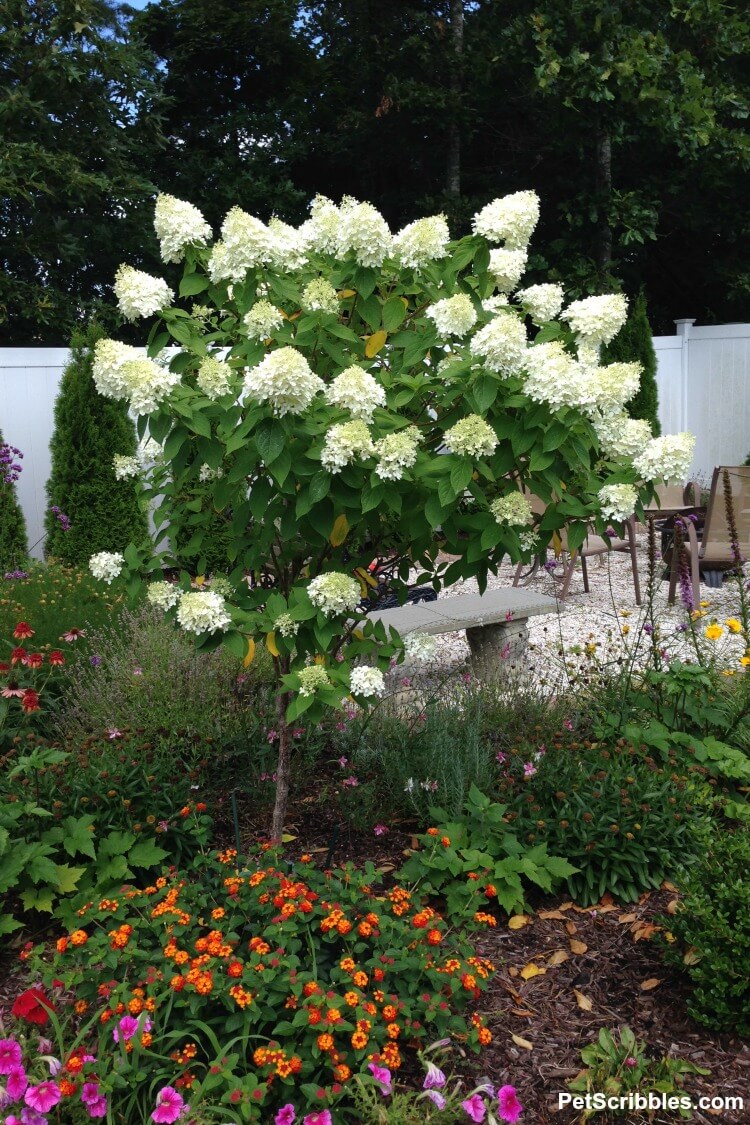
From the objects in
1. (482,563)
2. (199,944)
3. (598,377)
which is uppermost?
(598,377)

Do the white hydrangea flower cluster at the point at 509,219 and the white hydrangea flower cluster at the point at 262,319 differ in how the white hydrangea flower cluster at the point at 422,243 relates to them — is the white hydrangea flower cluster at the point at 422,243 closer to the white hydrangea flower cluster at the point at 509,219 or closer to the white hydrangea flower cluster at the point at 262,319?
the white hydrangea flower cluster at the point at 509,219

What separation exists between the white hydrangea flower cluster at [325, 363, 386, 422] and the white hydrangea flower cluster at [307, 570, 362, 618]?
38 cm

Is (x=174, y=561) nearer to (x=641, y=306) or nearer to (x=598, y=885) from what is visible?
(x=598, y=885)

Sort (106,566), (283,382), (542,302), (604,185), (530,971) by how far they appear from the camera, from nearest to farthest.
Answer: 1. (283,382)
2. (530,971)
3. (542,302)
4. (106,566)
5. (604,185)

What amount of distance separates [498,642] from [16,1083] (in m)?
3.43

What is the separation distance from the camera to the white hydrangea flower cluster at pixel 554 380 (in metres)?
2.11

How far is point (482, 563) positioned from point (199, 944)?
1104 millimetres

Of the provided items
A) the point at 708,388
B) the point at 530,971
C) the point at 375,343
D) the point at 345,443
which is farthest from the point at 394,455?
the point at 708,388

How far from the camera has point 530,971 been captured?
246 cm

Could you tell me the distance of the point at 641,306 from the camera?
10438 mm

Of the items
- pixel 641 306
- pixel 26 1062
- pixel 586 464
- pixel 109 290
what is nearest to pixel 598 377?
pixel 586 464

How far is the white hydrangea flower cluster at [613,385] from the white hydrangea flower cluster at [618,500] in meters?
0.19

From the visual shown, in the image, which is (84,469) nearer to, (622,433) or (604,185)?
(622,433)

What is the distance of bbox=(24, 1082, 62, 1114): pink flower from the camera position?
1.78m
